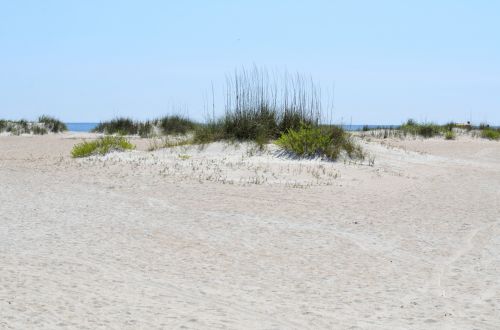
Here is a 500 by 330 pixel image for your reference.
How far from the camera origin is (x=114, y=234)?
780cm

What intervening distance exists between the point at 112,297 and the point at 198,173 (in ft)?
26.9

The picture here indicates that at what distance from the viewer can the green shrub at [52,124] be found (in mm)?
34094

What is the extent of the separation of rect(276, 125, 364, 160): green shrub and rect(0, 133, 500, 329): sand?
1.35 meters

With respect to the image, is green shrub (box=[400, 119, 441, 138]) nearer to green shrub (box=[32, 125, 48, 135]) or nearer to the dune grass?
the dune grass

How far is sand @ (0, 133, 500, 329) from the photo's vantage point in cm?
489

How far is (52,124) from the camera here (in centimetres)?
3441

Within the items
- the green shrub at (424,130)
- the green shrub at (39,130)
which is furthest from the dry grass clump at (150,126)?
the green shrub at (424,130)

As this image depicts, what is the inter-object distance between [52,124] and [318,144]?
2204cm

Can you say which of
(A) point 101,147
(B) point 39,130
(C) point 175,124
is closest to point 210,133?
(A) point 101,147

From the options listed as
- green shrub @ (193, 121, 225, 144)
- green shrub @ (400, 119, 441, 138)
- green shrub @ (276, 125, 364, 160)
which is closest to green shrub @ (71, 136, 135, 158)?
green shrub @ (193, 121, 225, 144)

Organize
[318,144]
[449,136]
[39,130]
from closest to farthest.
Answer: [318,144]
[449,136]
[39,130]

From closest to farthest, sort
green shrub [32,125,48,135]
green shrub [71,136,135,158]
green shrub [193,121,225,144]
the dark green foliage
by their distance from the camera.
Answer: green shrub [71,136,135,158] < green shrub [193,121,225,144] < the dark green foliage < green shrub [32,125,48,135]

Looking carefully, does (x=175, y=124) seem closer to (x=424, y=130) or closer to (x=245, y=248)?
(x=424, y=130)

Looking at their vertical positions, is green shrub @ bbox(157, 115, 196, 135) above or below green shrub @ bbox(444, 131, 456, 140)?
above
